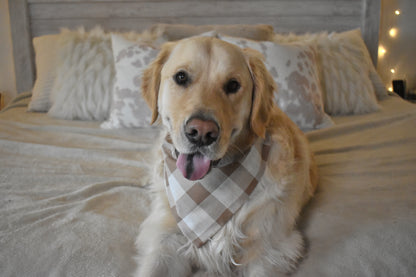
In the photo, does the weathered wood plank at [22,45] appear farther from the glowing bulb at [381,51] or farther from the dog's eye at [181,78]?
the glowing bulb at [381,51]

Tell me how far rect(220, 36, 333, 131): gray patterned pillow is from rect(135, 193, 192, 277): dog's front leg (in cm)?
117

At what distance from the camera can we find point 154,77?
1231 mm

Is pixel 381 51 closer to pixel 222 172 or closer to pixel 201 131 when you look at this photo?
pixel 222 172

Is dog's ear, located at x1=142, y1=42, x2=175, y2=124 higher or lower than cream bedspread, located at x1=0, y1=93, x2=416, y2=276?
higher

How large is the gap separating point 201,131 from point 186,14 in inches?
102

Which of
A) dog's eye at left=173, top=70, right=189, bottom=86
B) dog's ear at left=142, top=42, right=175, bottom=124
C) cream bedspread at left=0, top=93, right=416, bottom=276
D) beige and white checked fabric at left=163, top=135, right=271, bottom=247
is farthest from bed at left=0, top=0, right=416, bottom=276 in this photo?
dog's eye at left=173, top=70, right=189, bottom=86

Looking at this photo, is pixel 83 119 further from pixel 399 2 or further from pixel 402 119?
pixel 399 2

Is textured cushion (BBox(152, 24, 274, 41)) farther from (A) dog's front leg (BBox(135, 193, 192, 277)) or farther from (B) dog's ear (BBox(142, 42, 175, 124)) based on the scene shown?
(A) dog's front leg (BBox(135, 193, 192, 277))

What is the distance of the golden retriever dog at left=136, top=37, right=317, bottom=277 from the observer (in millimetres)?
949

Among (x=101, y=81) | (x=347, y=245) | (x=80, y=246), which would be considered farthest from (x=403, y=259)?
(x=101, y=81)

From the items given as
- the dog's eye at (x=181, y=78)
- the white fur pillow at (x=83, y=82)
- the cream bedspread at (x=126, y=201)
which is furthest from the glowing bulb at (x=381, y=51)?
the dog's eye at (x=181, y=78)

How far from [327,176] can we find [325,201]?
292mm

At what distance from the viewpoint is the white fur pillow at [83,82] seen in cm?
235

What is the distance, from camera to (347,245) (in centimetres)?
91
